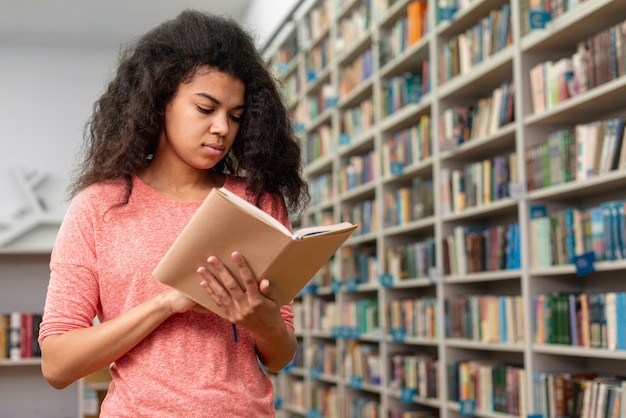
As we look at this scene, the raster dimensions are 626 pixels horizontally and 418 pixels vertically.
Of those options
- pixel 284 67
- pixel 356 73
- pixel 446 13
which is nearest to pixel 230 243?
pixel 446 13

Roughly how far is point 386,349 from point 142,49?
376 cm

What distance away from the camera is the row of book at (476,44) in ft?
12.3

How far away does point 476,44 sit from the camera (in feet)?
13.3

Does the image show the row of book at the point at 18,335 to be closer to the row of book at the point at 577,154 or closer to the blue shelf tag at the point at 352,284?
the blue shelf tag at the point at 352,284

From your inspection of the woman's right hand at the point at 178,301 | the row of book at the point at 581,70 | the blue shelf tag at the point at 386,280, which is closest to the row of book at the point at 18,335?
the blue shelf tag at the point at 386,280

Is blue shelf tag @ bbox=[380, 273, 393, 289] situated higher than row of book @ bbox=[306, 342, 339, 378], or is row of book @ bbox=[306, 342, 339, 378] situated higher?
blue shelf tag @ bbox=[380, 273, 393, 289]

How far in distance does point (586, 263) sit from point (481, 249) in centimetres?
93

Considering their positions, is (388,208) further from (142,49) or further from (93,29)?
(93,29)

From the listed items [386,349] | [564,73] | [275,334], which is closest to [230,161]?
[275,334]

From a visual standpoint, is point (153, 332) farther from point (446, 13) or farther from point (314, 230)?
point (446, 13)

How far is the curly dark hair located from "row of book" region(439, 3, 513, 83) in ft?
7.66

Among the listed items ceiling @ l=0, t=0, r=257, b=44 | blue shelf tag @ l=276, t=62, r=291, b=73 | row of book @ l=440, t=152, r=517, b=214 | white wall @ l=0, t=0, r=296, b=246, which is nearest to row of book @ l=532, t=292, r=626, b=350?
row of book @ l=440, t=152, r=517, b=214

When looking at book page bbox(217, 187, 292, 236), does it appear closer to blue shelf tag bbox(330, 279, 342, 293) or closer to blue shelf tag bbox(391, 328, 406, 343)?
blue shelf tag bbox(391, 328, 406, 343)

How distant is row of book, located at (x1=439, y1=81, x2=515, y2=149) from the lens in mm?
3773
